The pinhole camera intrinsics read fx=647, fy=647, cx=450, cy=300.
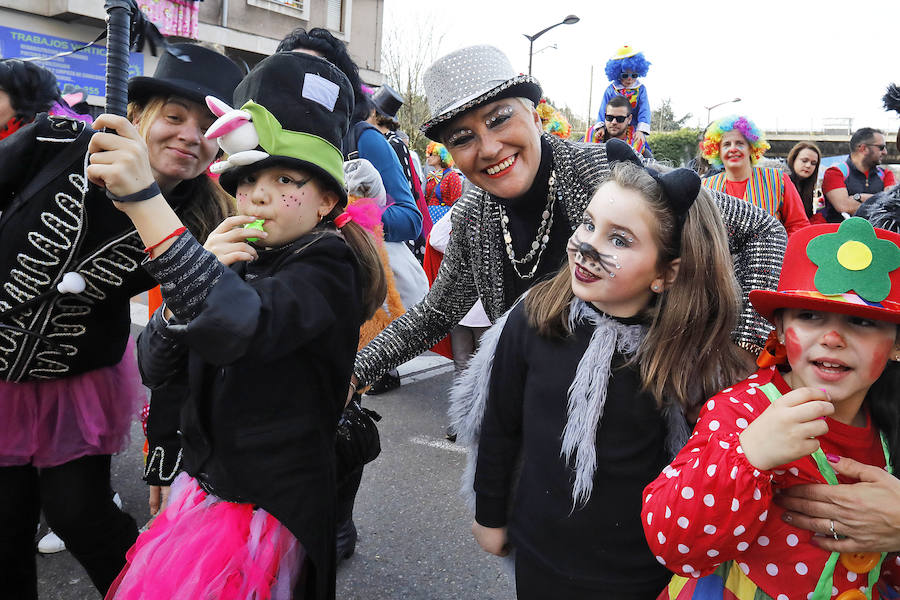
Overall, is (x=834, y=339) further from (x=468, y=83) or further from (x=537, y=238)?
(x=468, y=83)

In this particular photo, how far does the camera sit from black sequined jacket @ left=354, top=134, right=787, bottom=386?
6.32 ft

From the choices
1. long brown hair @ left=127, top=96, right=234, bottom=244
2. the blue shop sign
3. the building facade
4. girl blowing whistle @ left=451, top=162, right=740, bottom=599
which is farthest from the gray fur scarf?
the blue shop sign

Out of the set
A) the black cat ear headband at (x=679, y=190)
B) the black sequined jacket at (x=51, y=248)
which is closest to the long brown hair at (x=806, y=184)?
the black cat ear headband at (x=679, y=190)

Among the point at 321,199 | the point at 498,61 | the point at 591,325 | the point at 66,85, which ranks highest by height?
the point at 498,61

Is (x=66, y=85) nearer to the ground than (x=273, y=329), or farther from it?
nearer to the ground

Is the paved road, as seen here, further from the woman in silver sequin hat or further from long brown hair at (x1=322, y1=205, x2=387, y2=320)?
long brown hair at (x1=322, y1=205, x2=387, y2=320)

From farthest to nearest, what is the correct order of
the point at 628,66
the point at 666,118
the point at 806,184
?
the point at 666,118
the point at 628,66
the point at 806,184

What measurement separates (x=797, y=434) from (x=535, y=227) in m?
1.11

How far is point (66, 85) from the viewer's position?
12.4 metres

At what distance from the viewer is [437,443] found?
4188 mm

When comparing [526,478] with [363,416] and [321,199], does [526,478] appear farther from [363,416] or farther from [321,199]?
[321,199]

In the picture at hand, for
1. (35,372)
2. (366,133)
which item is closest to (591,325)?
(35,372)

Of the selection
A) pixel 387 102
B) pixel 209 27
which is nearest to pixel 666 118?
pixel 209 27

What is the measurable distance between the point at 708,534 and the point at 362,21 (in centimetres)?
1989
